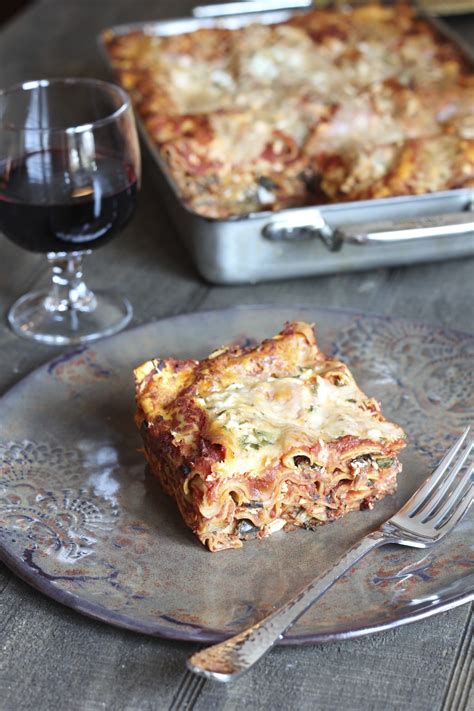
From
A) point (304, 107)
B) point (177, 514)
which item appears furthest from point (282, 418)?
point (304, 107)

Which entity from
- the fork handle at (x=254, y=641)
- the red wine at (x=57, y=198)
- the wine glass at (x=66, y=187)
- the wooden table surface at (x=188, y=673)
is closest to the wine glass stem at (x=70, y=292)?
the wine glass at (x=66, y=187)

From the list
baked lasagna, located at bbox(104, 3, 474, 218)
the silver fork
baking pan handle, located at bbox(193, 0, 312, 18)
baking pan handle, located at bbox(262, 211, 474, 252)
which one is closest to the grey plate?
the silver fork

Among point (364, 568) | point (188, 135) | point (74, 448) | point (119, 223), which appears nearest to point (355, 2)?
point (188, 135)

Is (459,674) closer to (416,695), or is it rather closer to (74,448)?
(416,695)

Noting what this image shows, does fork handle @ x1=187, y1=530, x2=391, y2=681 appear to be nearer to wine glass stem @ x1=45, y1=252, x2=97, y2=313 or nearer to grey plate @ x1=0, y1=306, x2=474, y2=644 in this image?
grey plate @ x1=0, y1=306, x2=474, y2=644

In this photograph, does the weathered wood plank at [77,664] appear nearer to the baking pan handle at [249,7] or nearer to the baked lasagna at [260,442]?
the baked lasagna at [260,442]

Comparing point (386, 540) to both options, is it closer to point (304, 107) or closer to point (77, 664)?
point (77, 664)
